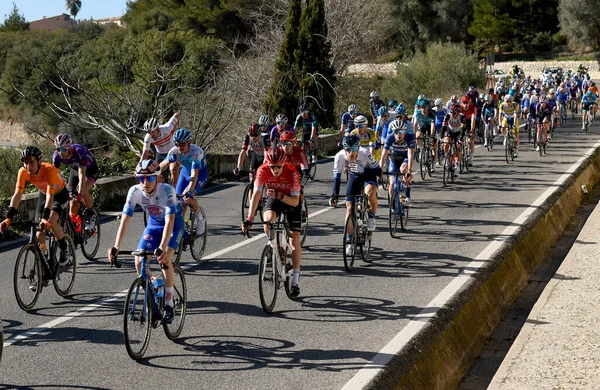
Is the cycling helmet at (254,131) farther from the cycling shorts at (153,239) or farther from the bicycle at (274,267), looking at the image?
the cycling shorts at (153,239)

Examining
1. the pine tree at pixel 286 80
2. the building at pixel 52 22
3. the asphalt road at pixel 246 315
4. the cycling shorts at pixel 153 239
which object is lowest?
the asphalt road at pixel 246 315

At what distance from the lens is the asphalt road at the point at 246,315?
24.4 ft

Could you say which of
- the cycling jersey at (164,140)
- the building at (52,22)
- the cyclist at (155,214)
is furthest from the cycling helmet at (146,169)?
the building at (52,22)

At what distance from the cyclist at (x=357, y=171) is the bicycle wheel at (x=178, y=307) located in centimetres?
376

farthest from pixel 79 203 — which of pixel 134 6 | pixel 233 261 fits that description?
pixel 134 6

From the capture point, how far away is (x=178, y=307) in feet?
28.1

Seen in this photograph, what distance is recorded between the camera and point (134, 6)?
271 ft

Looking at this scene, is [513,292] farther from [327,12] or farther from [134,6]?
[134,6]

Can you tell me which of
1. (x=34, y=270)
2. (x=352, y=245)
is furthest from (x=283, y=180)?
(x=34, y=270)

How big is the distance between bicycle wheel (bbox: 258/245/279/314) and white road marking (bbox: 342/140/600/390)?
5.09ft

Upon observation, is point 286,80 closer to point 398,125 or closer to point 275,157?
point 398,125

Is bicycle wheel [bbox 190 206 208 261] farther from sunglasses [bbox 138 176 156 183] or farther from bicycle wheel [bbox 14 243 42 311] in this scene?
sunglasses [bbox 138 176 156 183]

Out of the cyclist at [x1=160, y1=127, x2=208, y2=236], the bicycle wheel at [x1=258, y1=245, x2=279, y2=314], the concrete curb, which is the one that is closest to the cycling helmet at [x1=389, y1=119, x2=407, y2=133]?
the concrete curb

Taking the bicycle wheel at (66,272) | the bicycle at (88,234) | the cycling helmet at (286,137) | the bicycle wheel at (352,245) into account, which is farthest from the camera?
the bicycle at (88,234)
